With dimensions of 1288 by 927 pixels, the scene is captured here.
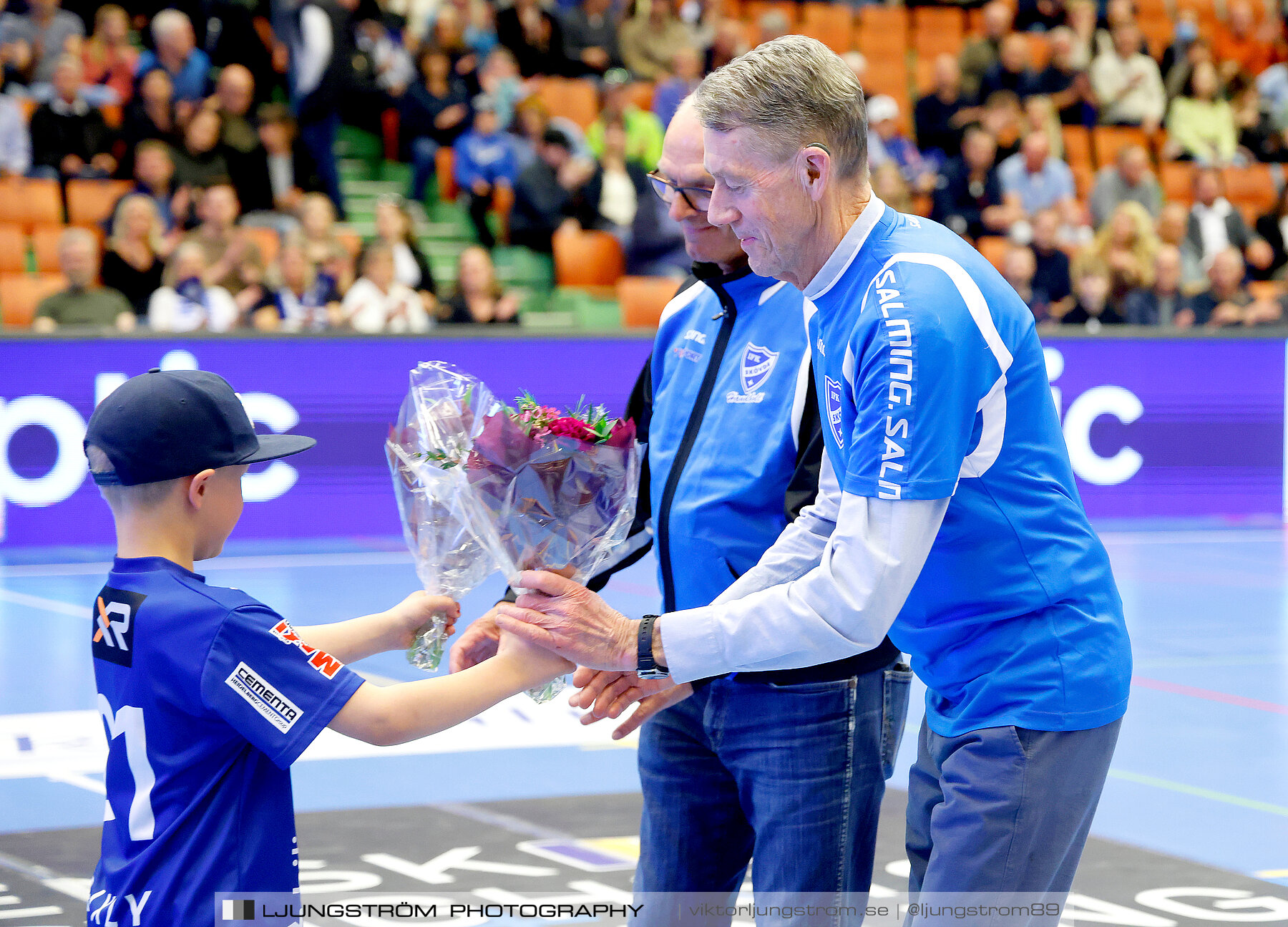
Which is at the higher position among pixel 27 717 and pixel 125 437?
pixel 125 437

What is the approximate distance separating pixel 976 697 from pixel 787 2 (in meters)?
16.3

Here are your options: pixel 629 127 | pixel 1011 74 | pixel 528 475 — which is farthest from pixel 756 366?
pixel 1011 74

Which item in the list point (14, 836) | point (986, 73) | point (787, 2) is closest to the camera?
point (14, 836)

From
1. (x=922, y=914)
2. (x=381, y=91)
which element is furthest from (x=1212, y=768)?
(x=381, y=91)

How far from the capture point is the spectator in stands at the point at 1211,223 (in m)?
15.6

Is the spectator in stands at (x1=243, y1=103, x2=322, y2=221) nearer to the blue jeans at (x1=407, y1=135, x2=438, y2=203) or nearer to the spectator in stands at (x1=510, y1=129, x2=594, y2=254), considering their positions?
the blue jeans at (x1=407, y1=135, x2=438, y2=203)

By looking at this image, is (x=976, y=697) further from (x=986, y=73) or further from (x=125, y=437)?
(x=986, y=73)

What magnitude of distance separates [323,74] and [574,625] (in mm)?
11754

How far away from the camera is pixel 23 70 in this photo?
12.8 meters

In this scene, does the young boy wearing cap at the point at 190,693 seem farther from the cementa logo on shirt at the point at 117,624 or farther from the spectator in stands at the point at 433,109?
the spectator in stands at the point at 433,109

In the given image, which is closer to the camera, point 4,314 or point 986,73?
point 4,314

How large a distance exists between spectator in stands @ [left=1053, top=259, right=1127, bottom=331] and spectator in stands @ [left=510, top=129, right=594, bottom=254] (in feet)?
14.6

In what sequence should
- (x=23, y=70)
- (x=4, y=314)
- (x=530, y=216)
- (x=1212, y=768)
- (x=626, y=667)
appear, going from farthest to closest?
(x=530, y=216) → (x=23, y=70) → (x=4, y=314) → (x=1212, y=768) → (x=626, y=667)

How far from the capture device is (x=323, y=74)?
44.4 feet
